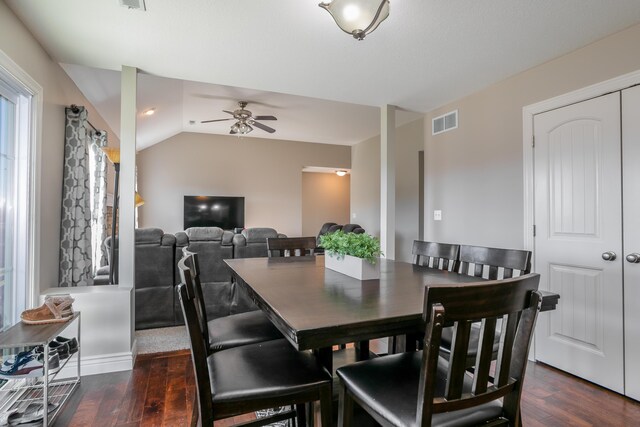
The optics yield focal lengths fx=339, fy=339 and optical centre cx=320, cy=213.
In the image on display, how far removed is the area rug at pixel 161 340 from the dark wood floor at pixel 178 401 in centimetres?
30

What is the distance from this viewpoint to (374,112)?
5.15 meters

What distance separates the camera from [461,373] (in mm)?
901

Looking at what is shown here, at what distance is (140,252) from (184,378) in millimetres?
1428

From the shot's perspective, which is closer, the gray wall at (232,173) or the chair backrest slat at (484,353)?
the chair backrest slat at (484,353)

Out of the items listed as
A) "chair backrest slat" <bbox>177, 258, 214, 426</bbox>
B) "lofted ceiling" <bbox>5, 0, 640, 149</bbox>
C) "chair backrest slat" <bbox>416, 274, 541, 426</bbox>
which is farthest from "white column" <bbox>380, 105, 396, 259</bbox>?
"chair backrest slat" <bbox>177, 258, 214, 426</bbox>

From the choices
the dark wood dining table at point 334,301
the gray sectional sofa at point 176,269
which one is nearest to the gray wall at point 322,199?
the gray sectional sofa at point 176,269

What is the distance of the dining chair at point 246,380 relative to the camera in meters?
1.10

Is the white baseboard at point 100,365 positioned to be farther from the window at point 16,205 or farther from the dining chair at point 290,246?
the dining chair at point 290,246

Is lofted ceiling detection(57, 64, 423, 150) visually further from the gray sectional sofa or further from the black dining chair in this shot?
the black dining chair

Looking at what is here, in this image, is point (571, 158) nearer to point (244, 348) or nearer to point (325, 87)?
point (325, 87)

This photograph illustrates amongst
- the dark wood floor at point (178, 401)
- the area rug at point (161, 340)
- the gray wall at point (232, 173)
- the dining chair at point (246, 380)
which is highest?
the gray wall at point (232, 173)

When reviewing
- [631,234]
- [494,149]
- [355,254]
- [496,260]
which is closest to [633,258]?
[631,234]

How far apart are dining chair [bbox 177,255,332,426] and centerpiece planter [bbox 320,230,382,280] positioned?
47 cm

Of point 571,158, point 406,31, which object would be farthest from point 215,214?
point 571,158
